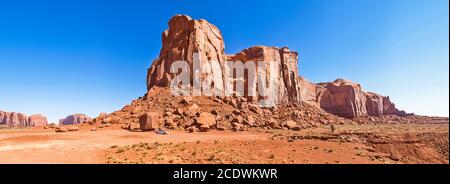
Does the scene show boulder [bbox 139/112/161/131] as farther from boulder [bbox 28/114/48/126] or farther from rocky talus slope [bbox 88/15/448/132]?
boulder [bbox 28/114/48/126]

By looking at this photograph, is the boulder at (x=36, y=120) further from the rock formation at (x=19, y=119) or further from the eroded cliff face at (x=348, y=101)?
the eroded cliff face at (x=348, y=101)

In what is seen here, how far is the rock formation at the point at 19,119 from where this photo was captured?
139m

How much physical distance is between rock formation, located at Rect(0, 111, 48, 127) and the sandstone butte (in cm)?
13940

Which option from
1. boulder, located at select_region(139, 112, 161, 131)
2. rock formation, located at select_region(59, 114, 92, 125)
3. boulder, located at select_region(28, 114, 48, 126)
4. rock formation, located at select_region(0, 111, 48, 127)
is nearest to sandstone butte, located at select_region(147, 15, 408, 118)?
boulder, located at select_region(139, 112, 161, 131)

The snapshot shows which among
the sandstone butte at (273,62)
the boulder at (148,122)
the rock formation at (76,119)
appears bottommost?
the rock formation at (76,119)

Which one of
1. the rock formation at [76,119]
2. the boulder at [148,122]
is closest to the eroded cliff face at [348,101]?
the boulder at [148,122]

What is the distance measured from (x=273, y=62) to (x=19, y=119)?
164 m

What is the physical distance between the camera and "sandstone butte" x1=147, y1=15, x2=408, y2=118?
49594 millimetres

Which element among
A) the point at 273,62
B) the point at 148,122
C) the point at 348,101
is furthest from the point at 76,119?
the point at 348,101

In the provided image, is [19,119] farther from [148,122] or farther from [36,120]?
[148,122]

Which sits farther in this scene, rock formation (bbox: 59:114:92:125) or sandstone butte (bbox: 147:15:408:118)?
rock formation (bbox: 59:114:92:125)

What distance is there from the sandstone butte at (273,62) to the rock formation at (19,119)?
457ft
